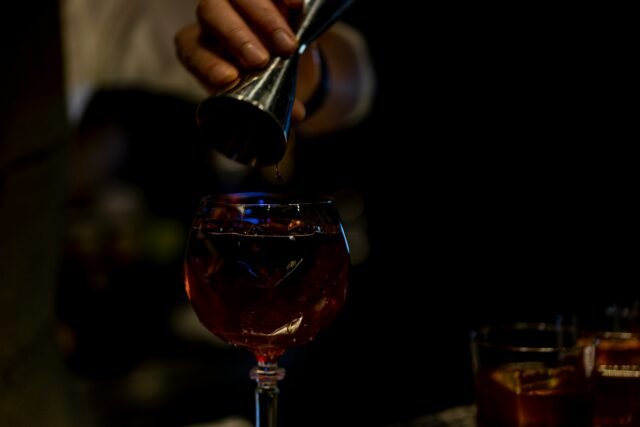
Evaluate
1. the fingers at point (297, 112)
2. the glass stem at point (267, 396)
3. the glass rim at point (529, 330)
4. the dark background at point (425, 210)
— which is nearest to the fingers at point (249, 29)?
the fingers at point (297, 112)

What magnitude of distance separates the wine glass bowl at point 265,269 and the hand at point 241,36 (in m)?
0.15

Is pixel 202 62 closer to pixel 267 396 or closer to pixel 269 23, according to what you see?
pixel 269 23

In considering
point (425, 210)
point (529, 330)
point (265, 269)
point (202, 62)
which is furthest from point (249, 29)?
point (425, 210)

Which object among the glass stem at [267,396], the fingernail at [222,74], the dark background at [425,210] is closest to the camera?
the glass stem at [267,396]

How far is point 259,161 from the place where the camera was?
2.66ft

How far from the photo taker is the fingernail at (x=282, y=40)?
0.79 m

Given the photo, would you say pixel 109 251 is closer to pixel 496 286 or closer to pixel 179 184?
pixel 179 184

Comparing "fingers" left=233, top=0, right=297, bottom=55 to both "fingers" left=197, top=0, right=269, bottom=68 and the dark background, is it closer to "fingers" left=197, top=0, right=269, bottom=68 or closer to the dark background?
"fingers" left=197, top=0, right=269, bottom=68

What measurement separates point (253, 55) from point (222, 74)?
8 cm

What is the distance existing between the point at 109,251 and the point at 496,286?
9.55ft

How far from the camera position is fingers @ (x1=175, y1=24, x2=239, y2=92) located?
85 centimetres

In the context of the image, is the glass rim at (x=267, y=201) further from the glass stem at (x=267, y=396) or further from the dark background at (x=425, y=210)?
the dark background at (x=425, y=210)

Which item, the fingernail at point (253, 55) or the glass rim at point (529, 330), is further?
the glass rim at point (529, 330)

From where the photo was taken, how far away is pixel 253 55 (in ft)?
2.58
